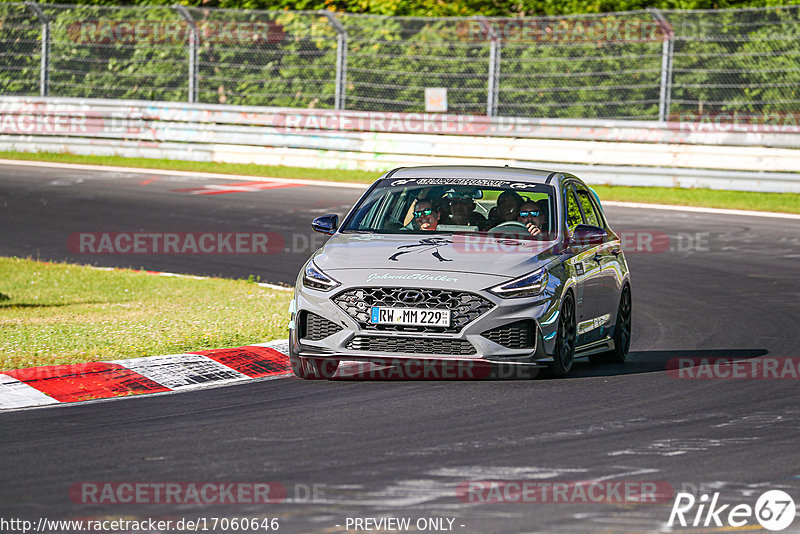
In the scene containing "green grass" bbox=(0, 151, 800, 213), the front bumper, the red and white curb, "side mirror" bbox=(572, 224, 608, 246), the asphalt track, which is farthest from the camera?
"green grass" bbox=(0, 151, 800, 213)

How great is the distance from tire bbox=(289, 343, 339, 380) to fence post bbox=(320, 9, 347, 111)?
17883 mm

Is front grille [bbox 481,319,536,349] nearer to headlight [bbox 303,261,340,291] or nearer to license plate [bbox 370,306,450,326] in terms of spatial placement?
license plate [bbox 370,306,450,326]

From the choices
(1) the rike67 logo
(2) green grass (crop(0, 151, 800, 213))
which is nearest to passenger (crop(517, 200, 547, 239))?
(1) the rike67 logo

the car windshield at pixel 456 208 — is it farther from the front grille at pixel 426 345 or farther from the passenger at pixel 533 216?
the front grille at pixel 426 345

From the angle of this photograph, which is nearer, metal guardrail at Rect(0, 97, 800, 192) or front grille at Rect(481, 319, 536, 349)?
front grille at Rect(481, 319, 536, 349)

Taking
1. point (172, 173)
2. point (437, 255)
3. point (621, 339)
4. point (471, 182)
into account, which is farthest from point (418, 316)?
Answer: point (172, 173)

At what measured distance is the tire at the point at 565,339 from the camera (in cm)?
962

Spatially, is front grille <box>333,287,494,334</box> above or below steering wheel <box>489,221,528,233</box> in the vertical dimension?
below

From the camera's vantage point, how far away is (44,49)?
1144 inches

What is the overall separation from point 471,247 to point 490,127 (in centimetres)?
1578

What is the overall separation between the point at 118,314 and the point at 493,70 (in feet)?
46.7

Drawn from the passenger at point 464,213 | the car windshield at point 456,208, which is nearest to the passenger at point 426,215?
the car windshield at point 456,208

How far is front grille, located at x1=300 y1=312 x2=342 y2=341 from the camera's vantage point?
9492 millimetres

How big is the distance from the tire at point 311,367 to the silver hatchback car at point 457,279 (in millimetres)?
10
